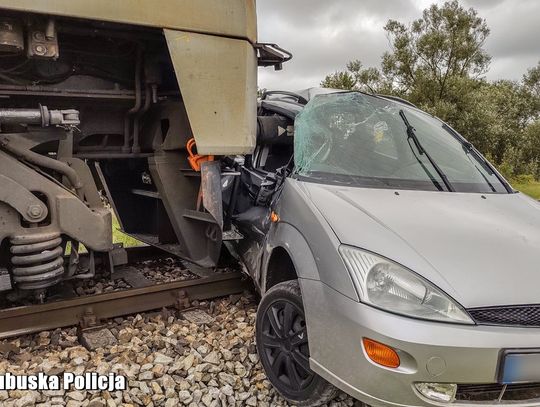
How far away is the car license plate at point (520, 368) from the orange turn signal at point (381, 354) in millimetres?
438

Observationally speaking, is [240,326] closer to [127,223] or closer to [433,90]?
[127,223]

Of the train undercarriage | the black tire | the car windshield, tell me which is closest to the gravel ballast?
the black tire

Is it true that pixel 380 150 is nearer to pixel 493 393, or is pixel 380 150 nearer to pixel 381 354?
pixel 381 354

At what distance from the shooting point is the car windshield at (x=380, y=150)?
122 inches

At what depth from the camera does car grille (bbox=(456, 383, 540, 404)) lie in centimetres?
207

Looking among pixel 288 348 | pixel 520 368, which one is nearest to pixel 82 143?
pixel 288 348

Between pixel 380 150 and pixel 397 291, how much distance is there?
4.62 feet

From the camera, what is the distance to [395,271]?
218cm

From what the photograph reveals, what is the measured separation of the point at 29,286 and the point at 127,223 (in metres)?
2.16

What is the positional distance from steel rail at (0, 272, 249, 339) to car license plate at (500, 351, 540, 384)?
9.15ft

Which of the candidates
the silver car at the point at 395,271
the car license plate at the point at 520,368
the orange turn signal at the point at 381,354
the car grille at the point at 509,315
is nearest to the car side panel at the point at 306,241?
the silver car at the point at 395,271

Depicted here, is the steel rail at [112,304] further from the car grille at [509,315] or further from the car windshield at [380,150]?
the car grille at [509,315]

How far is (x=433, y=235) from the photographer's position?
2.39 meters

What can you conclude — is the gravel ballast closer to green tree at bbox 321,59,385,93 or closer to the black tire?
the black tire
